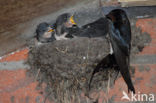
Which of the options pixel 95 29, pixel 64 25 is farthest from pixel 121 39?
pixel 64 25

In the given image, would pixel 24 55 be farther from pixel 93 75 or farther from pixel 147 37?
pixel 147 37

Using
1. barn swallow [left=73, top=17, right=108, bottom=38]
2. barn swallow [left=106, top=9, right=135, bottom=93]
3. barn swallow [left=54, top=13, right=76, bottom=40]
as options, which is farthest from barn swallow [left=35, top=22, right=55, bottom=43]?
barn swallow [left=106, top=9, right=135, bottom=93]

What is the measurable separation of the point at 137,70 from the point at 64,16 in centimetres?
83

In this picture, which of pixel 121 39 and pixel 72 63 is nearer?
pixel 121 39

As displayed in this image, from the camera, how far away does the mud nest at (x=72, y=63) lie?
1.69 m

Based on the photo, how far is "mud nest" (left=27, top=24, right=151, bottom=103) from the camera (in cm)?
169

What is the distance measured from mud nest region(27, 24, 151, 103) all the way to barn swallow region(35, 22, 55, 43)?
9 cm

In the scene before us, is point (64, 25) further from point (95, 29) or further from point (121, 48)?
point (121, 48)

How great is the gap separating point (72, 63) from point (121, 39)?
0.47 metres

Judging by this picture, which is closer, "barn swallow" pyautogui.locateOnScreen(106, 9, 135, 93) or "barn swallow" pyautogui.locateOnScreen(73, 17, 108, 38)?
"barn swallow" pyautogui.locateOnScreen(106, 9, 135, 93)

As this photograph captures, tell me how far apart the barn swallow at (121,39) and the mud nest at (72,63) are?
0.11 m

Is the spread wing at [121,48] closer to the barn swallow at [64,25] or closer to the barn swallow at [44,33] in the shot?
the barn swallow at [64,25]

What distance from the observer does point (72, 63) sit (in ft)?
5.59

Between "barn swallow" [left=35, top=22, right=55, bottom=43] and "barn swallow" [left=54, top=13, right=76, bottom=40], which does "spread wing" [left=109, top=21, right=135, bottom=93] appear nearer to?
"barn swallow" [left=54, top=13, right=76, bottom=40]
